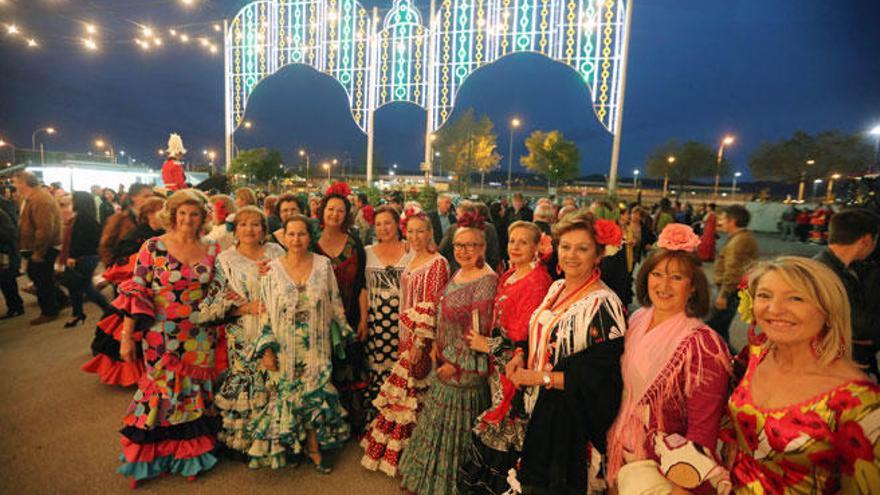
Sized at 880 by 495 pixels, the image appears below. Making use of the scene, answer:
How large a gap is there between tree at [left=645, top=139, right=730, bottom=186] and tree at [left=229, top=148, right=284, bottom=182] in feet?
132

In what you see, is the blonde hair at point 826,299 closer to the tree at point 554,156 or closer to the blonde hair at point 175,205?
the blonde hair at point 175,205

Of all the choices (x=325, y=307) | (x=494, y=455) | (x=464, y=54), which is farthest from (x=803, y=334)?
(x=464, y=54)

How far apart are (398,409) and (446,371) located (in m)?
0.61

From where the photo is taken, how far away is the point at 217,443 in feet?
10.1

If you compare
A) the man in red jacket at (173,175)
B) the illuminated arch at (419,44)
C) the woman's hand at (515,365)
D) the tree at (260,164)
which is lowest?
the woman's hand at (515,365)

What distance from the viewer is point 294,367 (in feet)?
9.36

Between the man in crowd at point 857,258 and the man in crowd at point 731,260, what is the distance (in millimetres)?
1091

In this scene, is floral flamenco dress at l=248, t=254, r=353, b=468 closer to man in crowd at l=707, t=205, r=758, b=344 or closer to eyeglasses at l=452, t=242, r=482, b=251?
eyeglasses at l=452, t=242, r=482, b=251

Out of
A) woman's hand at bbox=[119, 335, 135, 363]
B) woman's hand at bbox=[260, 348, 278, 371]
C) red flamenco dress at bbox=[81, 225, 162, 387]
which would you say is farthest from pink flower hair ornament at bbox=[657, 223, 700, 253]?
red flamenco dress at bbox=[81, 225, 162, 387]

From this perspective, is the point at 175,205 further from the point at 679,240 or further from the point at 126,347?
the point at 679,240

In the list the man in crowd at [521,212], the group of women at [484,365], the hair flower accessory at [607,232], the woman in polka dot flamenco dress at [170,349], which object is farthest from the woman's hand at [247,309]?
the man in crowd at [521,212]

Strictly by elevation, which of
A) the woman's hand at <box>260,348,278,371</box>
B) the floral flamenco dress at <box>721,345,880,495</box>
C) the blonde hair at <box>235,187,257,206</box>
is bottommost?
the woman's hand at <box>260,348,278,371</box>

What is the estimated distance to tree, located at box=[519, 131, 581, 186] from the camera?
31234mm

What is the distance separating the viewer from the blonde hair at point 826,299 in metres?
1.30
